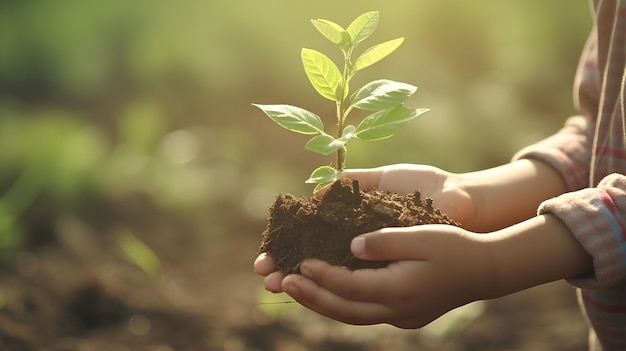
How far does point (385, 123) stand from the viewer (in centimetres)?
116

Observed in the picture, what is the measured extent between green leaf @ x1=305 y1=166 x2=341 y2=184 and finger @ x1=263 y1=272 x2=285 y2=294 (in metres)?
0.15

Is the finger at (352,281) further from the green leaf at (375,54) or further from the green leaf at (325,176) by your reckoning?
the green leaf at (375,54)

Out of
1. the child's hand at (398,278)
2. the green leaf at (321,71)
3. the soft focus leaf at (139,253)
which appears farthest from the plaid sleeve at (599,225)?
the soft focus leaf at (139,253)

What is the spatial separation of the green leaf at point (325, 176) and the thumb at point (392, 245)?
0.37 ft

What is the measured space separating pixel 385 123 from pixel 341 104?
8cm

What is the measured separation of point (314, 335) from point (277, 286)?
996 millimetres

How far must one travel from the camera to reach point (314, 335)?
2.08 m

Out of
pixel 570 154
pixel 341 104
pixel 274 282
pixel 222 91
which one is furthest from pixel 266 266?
pixel 222 91

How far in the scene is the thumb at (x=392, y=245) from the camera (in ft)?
3.45

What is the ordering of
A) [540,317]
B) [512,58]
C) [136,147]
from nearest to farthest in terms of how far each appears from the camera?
[540,317], [136,147], [512,58]

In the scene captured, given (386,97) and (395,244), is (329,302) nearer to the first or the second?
(395,244)

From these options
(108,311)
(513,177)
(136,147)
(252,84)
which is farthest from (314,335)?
(252,84)

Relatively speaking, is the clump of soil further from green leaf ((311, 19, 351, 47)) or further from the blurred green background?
the blurred green background

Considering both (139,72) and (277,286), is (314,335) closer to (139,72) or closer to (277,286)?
(277,286)
